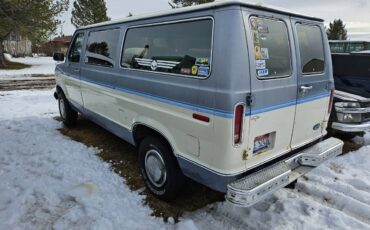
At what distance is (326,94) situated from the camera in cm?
365

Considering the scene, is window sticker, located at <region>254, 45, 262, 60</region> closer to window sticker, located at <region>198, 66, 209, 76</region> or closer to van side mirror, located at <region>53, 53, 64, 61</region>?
window sticker, located at <region>198, 66, 209, 76</region>

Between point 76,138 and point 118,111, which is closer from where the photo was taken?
point 118,111

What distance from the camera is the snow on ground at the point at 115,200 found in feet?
10.4

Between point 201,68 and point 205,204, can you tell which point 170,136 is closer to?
point 201,68

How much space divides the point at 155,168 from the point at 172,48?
1.47 metres

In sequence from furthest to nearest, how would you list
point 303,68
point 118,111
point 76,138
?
point 76,138 < point 118,111 < point 303,68

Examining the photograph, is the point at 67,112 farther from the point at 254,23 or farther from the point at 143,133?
the point at 254,23

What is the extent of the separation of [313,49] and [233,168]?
187 centimetres

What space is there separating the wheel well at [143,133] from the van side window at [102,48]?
1.07 meters

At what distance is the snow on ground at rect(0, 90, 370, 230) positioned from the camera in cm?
318

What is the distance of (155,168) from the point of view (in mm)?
3570

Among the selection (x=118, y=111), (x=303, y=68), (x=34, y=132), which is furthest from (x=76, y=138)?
(x=303, y=68)

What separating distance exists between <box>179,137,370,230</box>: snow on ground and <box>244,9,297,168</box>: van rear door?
0.74m

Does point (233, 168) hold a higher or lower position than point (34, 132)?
higher
